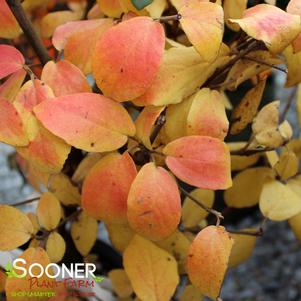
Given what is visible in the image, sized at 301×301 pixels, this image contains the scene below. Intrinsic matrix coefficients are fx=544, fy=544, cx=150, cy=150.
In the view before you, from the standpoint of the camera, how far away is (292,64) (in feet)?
1.44

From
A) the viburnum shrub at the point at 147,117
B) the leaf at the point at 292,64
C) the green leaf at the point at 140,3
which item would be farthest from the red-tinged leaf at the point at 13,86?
the leaf at the point at 292,64

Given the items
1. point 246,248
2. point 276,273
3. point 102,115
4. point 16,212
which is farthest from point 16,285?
point 276,273

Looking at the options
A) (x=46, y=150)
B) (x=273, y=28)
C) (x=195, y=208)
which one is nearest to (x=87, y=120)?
(x=46, y=150)

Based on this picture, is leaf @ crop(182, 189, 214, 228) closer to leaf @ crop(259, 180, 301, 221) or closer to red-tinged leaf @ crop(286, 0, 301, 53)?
leaf @ crop(259, 180, 301, 221)

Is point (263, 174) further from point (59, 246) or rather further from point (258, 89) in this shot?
point (59, 246)

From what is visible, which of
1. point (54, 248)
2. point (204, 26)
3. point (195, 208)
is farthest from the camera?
point (195, 208)

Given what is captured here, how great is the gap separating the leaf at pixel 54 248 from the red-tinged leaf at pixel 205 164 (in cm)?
16

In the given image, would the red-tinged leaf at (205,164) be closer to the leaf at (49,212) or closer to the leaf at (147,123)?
the leaf at (147,123)

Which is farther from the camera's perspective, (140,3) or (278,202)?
(278,202)

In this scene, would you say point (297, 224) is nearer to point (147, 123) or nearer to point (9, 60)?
point (147, 123)

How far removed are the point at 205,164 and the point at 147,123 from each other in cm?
6

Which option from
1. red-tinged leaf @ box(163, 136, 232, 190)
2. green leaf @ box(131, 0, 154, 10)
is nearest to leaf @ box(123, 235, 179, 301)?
red-tinged leaf @ box(163, 136, 232, 190)

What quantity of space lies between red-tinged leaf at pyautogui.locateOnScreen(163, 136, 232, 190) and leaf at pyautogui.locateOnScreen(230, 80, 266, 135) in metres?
0.11

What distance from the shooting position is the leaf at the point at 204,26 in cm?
37
